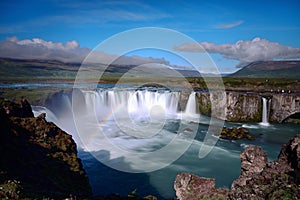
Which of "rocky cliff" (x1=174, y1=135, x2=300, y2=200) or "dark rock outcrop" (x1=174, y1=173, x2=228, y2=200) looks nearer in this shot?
"rocky cliff" (x1=174, y1=135, x2=300, y2=200)

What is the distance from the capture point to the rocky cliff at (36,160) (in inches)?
360

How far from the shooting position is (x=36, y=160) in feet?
39.1

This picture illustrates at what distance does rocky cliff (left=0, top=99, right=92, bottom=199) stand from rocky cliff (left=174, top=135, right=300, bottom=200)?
4800 mm

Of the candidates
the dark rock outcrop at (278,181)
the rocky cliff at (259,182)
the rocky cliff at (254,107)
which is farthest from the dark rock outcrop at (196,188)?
the rocky cliff at (254,107)

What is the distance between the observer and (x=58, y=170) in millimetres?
12023

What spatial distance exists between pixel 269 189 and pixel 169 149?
73.6 feet

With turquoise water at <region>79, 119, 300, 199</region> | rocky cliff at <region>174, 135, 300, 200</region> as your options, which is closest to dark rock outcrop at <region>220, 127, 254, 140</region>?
turquoise water at <region>79, 119, 300, 199</region>

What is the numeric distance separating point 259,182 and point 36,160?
1035 centimetres

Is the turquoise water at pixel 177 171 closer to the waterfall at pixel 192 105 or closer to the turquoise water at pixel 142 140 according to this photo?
the turquoise water at pixel 142 140

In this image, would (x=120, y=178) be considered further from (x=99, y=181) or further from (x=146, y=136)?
(x=146, y=136)

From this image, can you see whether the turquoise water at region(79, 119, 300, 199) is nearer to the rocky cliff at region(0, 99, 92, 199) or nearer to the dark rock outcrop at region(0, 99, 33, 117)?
the rocky cliff at region(0, 99, 92, 199)

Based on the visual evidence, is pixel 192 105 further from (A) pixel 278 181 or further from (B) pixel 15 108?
(A) pixel 278 181

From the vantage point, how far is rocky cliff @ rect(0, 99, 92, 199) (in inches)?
360

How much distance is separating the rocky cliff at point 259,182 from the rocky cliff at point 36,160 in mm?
4800
